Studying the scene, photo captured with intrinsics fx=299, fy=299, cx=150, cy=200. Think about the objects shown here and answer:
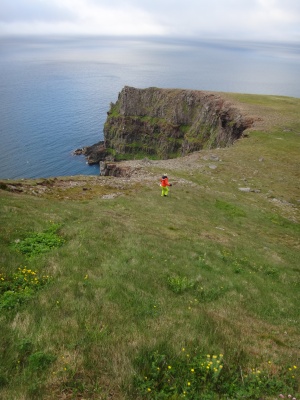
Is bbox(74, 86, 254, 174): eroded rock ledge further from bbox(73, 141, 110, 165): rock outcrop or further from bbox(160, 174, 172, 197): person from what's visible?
bbox(160, 174, 172, 197): person

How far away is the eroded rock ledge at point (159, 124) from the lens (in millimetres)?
101938

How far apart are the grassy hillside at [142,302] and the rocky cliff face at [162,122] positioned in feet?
218

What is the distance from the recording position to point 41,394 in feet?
20.8

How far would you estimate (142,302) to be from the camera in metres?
11.1

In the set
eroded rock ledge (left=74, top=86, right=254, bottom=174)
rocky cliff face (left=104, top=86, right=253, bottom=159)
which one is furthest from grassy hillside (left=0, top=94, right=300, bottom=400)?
eroded rock ledge (left=74, top=86, right=254, bottom=174)

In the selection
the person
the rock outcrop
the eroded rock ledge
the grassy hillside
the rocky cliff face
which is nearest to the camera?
the grassy hillside

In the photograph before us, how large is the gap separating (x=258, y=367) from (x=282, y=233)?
2414 centimetres

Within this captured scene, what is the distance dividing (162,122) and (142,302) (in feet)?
406

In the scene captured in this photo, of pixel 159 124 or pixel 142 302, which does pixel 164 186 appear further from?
pixel 159 124

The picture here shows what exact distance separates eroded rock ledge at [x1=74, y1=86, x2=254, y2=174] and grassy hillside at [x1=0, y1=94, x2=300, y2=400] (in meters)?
69.7

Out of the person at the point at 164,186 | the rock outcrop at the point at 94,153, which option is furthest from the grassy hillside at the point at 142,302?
the rock outcrop at the point at 94,153

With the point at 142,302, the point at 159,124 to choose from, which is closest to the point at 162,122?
the point at 159,124

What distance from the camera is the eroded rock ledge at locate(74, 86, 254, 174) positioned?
102 m

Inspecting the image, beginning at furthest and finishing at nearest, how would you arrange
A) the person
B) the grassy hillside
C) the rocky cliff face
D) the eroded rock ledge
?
1. the eroded rock ledge
2. the rocky cliff face
3. the person
4. the grassy hillside
